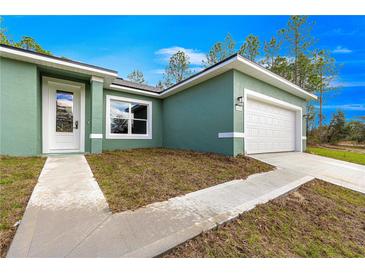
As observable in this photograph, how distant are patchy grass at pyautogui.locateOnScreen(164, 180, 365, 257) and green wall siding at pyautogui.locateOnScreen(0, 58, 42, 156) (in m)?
5.91

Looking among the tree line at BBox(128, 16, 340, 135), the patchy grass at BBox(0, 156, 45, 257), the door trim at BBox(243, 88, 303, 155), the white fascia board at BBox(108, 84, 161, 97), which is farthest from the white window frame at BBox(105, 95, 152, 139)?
the tree line at BBox(128, 16, 340, 135)

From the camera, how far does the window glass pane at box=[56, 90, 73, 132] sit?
631 centimetres

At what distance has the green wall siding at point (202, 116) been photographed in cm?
586

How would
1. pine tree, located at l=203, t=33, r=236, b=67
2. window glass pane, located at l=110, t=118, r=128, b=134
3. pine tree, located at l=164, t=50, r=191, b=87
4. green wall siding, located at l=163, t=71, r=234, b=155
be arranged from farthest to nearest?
1. pine tree, located at l=164, t=50, r=191, b=87
2. pine tree, located at l=203, t=33, r=236, b=67
3. window glass pane, located at l=110, t=118, r=128, b=134
4. green wall siding, located at l=163, t=71, r=234, b=155

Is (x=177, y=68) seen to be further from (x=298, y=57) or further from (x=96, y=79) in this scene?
(x=96, y=79)

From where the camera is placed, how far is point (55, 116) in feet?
20.4

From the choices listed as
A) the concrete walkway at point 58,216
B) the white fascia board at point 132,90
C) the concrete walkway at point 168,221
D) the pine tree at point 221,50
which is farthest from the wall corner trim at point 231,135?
the pine tree at point 221,50

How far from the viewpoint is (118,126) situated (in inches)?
312

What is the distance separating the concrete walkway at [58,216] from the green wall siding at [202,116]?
4.43 metres

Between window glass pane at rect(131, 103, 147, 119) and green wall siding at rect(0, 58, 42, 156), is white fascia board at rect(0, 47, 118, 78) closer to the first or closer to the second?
green wall siding at rect(0, 58, 42, 156)

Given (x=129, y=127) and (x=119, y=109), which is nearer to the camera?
(x=119, y=109)

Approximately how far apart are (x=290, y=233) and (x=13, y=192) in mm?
3913

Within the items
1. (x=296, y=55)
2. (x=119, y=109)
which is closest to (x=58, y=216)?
(x=119, y=109)
